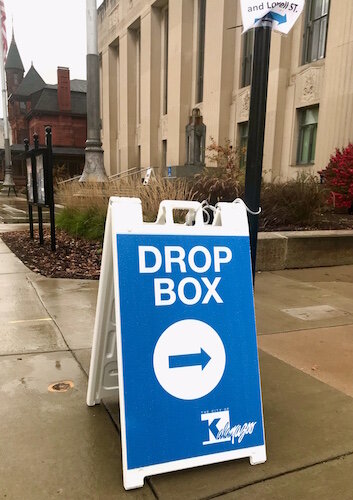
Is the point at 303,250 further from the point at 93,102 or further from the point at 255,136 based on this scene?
the point at 93,102

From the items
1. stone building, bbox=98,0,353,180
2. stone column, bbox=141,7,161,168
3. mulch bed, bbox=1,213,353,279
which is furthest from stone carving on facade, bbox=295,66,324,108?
stone column, bbox=141,7,161,168

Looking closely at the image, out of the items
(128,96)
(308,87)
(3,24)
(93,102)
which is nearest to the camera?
(93,102)

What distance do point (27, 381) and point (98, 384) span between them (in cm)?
65

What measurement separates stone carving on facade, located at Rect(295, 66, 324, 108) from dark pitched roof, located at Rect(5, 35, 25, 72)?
194 feet

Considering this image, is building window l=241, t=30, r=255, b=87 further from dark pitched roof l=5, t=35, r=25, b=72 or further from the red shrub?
dark pitched roof l=5, t=35, r=25, b=72

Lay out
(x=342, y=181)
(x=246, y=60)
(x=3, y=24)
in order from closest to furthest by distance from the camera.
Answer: (x=342, y=181), (x=246, y=60), (x=3, y=24)

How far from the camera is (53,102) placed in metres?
48.3

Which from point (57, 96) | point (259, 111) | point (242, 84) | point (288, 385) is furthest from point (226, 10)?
point (57, 96)

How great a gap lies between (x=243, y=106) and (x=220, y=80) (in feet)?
6.68

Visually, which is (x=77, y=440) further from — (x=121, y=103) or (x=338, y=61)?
(x=121, y=103)

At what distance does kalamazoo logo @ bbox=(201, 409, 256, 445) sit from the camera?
2027 millimetres

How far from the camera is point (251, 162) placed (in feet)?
11.0

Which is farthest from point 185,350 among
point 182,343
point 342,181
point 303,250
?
point 342,181

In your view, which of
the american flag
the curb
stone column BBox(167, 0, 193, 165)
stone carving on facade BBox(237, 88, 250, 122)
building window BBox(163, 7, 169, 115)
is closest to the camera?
the curb
